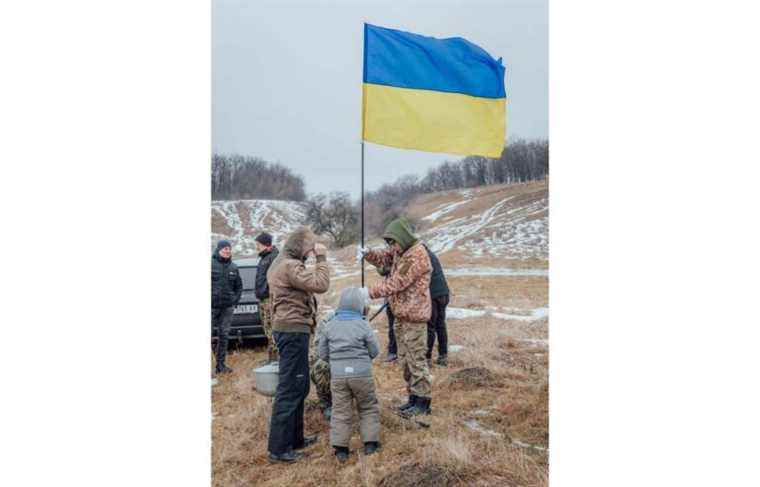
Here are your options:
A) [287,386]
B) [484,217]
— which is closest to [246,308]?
[287,386]

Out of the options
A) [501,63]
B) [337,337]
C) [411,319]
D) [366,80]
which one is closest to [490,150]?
[501,63]

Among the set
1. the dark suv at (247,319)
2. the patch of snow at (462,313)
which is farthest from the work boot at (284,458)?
the patch of snow at (462,313)

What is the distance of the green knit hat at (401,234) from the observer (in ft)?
15.5

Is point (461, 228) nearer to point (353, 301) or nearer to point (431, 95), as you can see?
point (431, 95)

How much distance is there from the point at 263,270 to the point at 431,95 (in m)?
2.39

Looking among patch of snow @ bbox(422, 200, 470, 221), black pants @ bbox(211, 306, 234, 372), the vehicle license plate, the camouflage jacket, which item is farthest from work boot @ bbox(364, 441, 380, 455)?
patch of snow @ bbox(422, 200, 470, 221)

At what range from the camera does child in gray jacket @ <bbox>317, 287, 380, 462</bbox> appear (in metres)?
4.01

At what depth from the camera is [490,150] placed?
496 centimetres

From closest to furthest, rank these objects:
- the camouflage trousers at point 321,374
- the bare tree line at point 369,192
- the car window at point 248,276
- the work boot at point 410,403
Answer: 1. the camouflage trousers at point 321,374
2. the work boot at point 410,403
3. the car window at point 248,276
4. the bare tree line at point 369,192

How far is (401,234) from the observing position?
4.71 metres

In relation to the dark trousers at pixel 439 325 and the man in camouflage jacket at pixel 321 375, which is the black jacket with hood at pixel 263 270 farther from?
the dark trousers at pixel 439 325

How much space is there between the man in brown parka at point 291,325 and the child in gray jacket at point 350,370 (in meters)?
0.20

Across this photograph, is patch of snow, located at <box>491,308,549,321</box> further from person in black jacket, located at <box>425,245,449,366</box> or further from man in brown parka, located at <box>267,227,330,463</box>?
man in brown parka, located at <box>267,227,330,463</box>
